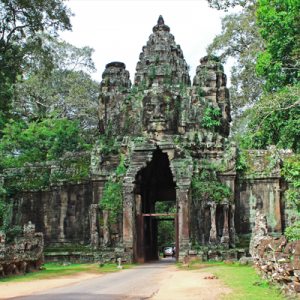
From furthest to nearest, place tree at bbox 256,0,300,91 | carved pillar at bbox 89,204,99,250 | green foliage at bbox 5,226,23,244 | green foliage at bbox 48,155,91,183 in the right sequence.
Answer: green foliage at bbox 48,155,91,183, green foliage at bbox 5,226,23,244, tree at bbox 256,0,300,91, carved pillar at bbox 89,204,99,250

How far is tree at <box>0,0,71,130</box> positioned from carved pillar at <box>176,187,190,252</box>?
7.67 meters

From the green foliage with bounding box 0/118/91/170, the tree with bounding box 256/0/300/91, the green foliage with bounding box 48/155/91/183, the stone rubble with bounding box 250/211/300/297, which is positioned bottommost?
the stone rubble with bounding box 250/211/300/297

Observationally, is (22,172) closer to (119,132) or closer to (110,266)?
(119,132)

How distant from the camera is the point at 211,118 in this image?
63.7 feet

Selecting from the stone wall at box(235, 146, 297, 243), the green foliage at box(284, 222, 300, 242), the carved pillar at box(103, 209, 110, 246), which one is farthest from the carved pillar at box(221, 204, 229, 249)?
the carved pillar at box(103, 209, 110, 246)

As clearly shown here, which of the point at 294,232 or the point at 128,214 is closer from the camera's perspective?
the point at 294,232

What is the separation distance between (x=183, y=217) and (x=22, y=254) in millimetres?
6672

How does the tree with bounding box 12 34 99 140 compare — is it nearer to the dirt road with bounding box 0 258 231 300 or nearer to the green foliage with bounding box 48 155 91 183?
the green foliage with bounding box 48 155 91 183

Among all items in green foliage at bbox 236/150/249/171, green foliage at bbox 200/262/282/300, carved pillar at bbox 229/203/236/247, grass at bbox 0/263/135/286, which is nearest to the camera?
green foliage at bbox 200/262/282/300

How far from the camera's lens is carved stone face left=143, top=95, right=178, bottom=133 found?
18188mm

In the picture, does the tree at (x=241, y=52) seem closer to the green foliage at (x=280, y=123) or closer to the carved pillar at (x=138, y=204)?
the green foliage at (x=280, y=123)

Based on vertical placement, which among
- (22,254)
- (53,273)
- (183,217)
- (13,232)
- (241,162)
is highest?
(241,162)

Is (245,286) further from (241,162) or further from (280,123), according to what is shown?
(280,123)

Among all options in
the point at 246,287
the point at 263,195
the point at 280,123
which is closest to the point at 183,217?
the point at 263,195
